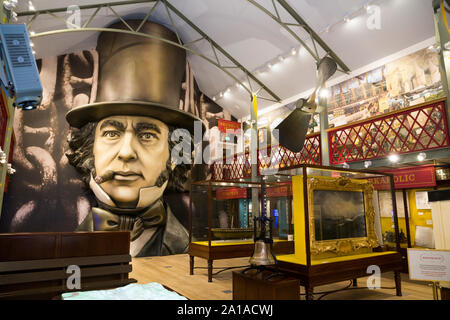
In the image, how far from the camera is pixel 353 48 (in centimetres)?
834

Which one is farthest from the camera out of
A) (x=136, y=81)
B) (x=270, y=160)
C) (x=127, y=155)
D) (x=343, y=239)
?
(x=270, y=160)

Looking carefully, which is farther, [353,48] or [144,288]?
[353,48]

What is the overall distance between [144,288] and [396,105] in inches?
305

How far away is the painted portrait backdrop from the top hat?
2.24 ft

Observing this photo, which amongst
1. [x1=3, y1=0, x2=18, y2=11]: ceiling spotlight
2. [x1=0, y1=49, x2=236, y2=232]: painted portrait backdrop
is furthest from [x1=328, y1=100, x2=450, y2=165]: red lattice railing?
[x1=3, y1=0, x2=18, y2=11]: ceiling spotlight

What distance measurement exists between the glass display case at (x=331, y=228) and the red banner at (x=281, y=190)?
1.76 metres

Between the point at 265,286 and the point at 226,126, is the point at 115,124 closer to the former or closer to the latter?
the point at 226,126

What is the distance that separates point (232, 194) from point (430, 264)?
7.65 meters

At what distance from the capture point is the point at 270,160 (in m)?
9.33

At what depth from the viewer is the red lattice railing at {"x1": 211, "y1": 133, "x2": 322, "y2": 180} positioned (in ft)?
26.1

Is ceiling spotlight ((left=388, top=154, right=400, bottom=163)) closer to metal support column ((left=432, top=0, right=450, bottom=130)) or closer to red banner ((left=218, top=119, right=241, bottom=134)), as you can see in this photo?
metal support column ((left=432, top=0, right=450, bottom=130))

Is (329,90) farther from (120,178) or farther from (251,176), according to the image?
(120,178)

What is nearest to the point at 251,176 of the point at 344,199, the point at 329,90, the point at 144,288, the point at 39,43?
the point at 329,90

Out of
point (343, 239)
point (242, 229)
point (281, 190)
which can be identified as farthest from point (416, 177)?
point (242, 229)
